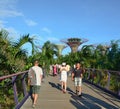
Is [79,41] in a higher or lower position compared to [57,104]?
higher

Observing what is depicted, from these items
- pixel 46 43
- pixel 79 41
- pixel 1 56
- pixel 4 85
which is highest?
pixel 79 41

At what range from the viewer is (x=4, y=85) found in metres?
9.71

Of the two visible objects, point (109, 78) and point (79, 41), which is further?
point (79, 41)

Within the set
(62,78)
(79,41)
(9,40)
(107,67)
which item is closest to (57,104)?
(9,40)

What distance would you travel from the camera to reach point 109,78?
17.9 meters

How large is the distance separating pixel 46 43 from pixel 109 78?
2556cm

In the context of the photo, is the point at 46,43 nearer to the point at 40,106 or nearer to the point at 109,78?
the point at 109,78

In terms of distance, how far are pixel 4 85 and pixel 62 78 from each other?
885 cm

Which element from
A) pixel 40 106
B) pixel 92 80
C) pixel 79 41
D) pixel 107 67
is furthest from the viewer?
pixel 79 41

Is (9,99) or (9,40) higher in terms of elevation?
(9,40)

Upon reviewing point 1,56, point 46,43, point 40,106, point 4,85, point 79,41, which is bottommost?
point 40,106

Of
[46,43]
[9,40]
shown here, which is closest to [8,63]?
[9,40]

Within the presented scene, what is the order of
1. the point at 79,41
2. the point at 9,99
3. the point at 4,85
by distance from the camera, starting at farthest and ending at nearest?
1. the point at 79,41
2. the point at 9,99
3. the point at 4,85

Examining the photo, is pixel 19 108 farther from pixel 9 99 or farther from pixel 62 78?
pixel 62 78
